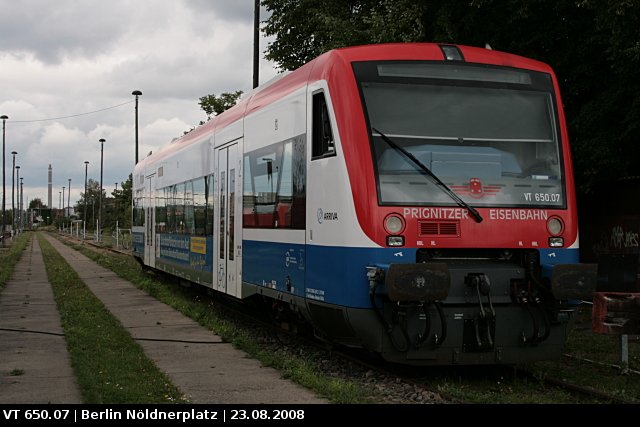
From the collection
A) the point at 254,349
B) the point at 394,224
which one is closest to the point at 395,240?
the point at 394,224

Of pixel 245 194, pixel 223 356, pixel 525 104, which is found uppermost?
pixel 525 104

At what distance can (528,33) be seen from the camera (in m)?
14.9

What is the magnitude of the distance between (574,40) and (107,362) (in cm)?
950

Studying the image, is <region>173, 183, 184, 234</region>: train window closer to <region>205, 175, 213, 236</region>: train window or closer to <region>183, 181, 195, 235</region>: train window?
<region>183, 181, 195, 235</region>: train window

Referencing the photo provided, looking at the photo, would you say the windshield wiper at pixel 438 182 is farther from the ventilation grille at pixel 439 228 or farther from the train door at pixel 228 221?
the train door at pixel 228 221

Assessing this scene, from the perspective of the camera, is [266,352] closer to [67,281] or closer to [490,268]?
[490,268]

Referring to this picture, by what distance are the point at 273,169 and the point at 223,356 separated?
2.38 m

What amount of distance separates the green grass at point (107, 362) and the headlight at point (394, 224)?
8.17 ft

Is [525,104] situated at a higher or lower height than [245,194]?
higher

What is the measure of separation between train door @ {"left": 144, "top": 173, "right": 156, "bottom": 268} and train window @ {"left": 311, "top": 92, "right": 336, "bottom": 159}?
13.0 metres

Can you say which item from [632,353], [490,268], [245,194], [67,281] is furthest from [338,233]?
[67,281]

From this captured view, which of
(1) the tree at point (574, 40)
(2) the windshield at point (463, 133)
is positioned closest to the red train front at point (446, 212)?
(2) the windshield at point (463, 133)

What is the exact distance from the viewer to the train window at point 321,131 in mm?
8727

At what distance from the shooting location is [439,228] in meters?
8.28
